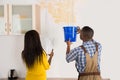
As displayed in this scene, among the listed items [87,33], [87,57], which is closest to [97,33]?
[87,33]

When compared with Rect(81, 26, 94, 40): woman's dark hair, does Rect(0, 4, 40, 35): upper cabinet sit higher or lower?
higher

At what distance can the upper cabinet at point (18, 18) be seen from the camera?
3311 millimetres

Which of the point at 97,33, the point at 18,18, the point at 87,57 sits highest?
the point at 18,18

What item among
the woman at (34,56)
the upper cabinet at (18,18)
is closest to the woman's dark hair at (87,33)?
the woman at (34,56)

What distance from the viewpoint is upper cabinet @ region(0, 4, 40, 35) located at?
331cm

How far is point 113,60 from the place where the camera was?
11.4 feet

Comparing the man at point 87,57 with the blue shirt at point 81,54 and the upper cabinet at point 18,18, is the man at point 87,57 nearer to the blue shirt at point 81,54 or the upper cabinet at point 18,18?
the blue shirt at point 81,54

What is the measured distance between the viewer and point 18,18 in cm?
337

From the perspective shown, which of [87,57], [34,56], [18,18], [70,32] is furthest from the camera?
[18,18]

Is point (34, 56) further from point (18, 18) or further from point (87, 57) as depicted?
point (18, 18)

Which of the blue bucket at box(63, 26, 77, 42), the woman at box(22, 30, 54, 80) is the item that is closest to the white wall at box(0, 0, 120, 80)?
the blue bucket at box(63, 26, 77, 42)

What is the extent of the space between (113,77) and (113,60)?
0.23 m

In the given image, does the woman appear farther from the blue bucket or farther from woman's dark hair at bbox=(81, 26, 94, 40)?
woman's dark hair at bbox=(81, 26, 94, 40)

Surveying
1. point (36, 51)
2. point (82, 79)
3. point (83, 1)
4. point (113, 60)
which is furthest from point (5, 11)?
point (113, 60)
